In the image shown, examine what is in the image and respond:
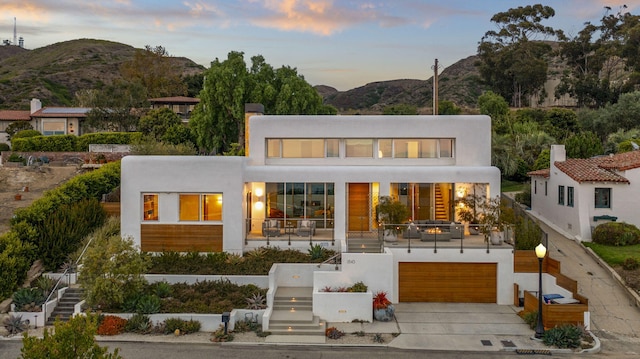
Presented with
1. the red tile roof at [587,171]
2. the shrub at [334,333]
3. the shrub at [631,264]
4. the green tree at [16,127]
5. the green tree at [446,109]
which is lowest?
the shrub at [334,333]

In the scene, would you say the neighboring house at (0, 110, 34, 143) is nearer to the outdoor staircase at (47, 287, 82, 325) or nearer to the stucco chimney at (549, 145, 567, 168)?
the outdoor staircase at (47, 287, 82, 325)

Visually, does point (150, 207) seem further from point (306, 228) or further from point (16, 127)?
point (16, 127)

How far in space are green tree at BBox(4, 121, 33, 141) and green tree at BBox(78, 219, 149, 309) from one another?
4310 centimetres

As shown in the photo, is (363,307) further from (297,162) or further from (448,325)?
(297,162)

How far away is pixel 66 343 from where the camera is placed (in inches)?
324

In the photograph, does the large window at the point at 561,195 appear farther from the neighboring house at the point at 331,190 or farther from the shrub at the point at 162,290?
the shrub at the point at 162,290

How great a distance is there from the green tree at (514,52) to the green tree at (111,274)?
69.0m

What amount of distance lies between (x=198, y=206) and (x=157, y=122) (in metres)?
29.6

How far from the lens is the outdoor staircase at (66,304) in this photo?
60.1 ft

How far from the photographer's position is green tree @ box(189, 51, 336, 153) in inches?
1684

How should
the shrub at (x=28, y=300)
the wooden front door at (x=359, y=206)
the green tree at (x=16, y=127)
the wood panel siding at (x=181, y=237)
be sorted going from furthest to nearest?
1. the green tree at (x=16, y=127)
2. the wooden front door at (x=359, y=206)
3. the wood panel siding at (x=181, y=237)
4. the shrub at (x=28, y=300)

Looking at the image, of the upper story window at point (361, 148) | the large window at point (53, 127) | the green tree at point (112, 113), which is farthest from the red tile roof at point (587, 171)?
→ the large window at point (53, 127)

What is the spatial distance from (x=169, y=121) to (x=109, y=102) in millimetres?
9434

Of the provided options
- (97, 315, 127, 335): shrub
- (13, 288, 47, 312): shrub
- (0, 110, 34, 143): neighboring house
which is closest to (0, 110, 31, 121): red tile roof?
(0, 110, 34, 143): neighboring house
